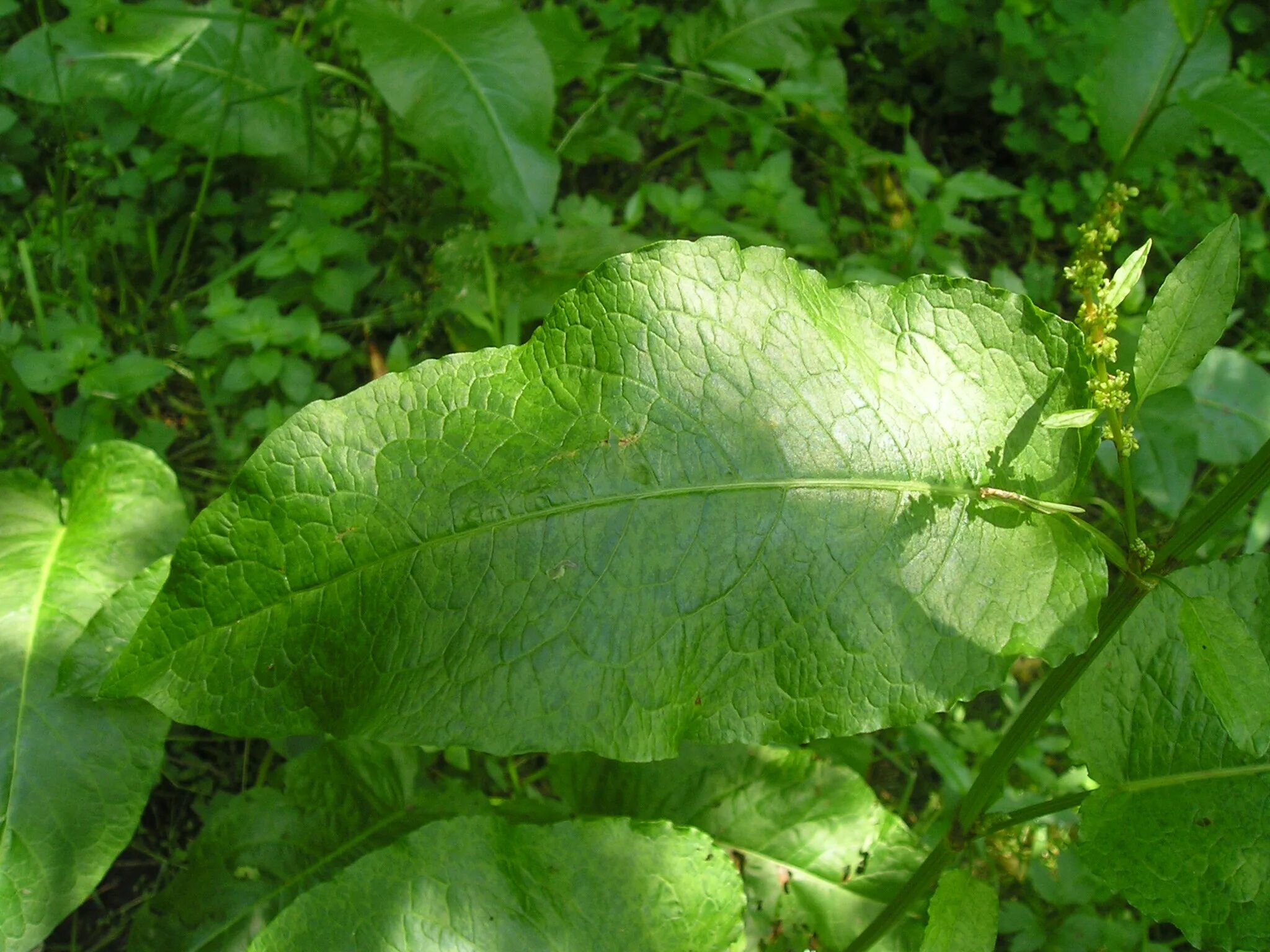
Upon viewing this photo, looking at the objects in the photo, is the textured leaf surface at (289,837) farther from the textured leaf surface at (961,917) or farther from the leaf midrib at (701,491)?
the textured leaf surface at (961,917)

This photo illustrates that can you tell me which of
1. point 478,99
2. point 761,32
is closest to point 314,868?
point 478,99

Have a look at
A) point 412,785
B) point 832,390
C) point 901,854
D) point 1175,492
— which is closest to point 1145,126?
point 1175,492

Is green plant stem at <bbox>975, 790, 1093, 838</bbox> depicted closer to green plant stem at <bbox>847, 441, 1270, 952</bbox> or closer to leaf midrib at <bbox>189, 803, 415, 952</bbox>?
green plant stem at <bbox>847, 441, 1270, 952</bbox>

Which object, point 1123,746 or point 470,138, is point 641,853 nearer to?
point 1123,746

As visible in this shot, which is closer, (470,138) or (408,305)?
(470,138)

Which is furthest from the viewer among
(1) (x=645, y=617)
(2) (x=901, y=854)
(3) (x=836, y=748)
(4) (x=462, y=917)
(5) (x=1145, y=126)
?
(5) (x=1145, y=126)

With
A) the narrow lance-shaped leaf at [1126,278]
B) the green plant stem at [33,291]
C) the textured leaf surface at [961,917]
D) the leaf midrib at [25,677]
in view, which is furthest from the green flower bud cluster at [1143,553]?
the green plant stem at [33,291]
